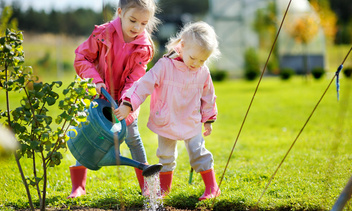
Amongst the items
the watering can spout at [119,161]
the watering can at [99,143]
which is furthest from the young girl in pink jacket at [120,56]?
the watering can spout at [119,161]

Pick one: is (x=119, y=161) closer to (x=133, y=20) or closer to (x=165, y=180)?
(x=165, y=180)

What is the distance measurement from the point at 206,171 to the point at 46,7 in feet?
52.1

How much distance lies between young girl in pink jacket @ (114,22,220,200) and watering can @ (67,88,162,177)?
38 centimetres

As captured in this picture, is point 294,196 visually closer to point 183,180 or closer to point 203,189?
point 203,189

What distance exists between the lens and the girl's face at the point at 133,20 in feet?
8.61

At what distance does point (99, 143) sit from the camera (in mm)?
2248

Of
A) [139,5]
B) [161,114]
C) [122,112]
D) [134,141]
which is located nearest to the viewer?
[122,112]

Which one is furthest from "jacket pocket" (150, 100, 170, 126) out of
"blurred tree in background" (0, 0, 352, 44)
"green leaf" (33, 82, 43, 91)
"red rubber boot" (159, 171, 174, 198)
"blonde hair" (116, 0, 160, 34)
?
"blurred tree in background" (0, 0, 352, 44)

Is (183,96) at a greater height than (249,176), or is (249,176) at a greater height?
(183,96)

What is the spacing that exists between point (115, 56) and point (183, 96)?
0.54 metres

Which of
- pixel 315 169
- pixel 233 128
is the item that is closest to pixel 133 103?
pixel 315 169

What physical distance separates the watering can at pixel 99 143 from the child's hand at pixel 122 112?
84mm

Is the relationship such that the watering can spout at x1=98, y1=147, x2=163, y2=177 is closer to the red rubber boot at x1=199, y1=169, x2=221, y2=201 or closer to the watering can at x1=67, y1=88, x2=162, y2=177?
the watering can at x1=67, y1=88, x2=162, y2=177

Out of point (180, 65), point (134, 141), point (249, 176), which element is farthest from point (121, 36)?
point (249, 176)
